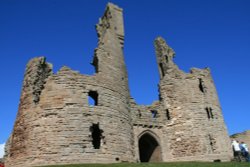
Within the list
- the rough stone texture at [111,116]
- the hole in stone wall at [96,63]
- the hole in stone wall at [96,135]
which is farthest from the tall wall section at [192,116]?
the hole in stone wall at [96,63]

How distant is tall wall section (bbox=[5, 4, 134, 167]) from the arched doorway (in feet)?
8.51

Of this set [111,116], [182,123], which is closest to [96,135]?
[111,116]

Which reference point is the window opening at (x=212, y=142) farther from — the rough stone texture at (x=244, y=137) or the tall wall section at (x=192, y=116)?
the rough stone texture at (x=244, y=137)

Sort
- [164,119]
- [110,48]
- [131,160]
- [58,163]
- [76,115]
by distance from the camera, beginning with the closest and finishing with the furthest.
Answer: [58,163], [76,115], [131,160], [110,48], [164,119]

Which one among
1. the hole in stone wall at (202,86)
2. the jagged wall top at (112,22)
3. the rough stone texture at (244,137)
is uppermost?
the jagged wall top at (112,22)

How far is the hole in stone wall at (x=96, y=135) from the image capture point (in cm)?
1722

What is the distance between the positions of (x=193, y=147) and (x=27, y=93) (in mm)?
11058

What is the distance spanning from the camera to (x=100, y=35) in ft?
76.1

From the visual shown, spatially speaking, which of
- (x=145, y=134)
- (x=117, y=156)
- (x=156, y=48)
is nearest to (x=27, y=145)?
(x=117, y=156)

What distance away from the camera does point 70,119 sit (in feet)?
54.4

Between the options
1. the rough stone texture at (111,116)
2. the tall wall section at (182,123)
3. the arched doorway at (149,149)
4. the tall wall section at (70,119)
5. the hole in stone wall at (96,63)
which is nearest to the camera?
the tall wall section at (70,119)

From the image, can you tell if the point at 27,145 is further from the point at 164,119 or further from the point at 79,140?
the point at 164,119

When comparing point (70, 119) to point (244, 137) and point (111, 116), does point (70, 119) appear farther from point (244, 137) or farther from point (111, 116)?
point (244, 137)

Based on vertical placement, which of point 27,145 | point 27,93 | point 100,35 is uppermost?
point 100,35
